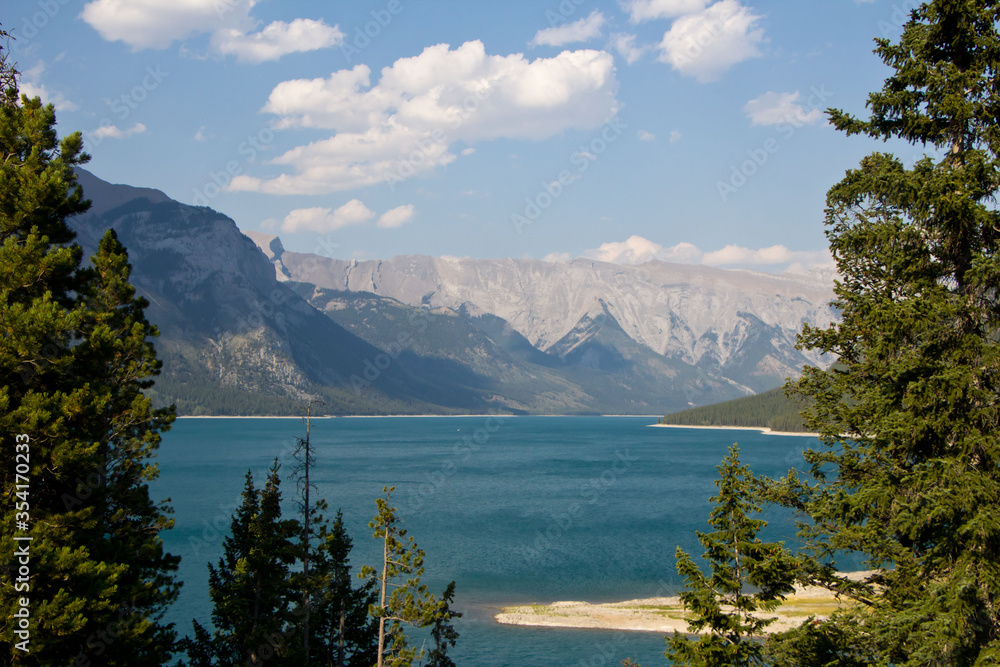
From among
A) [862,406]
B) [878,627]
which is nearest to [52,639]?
[878,627]

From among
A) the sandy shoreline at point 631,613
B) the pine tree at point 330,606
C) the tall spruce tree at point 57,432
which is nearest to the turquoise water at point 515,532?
the sandy shoreline at point 631,613

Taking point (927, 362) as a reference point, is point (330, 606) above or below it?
below

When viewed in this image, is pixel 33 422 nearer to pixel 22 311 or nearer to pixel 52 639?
pixel 22 311

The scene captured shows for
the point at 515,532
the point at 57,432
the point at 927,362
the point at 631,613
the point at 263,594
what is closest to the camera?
the point at 927,362

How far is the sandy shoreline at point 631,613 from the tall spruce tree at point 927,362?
144ft

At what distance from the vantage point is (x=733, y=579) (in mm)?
17266

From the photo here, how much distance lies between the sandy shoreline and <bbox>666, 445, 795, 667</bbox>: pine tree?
40.7 metres

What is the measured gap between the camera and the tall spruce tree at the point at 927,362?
12.8 m

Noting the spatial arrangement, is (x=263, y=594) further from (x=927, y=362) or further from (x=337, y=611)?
(x=927, y=362)

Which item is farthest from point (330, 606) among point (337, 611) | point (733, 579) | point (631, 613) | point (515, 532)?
point (515, 532)

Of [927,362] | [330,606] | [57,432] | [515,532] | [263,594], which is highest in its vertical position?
[927,362]

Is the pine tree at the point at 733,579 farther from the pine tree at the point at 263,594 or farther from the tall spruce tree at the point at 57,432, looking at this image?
the pine tree at the point at 263,594

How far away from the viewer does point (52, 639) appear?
15852 millimetres

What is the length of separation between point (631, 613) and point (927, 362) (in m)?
52.0
